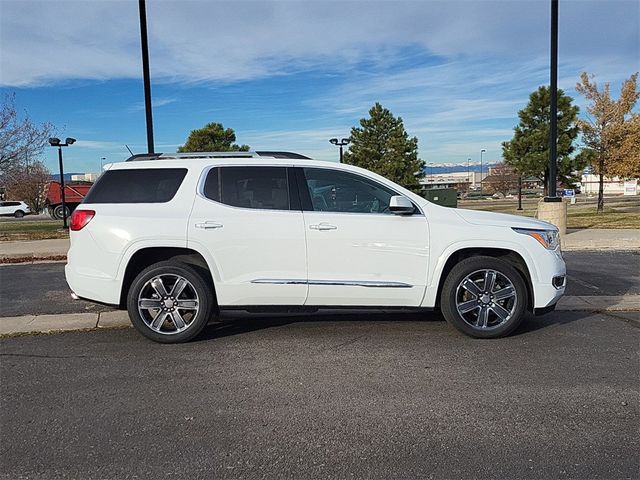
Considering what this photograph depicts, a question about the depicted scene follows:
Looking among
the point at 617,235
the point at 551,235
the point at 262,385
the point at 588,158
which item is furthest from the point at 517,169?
the point at 262,385

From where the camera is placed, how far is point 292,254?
5117mm

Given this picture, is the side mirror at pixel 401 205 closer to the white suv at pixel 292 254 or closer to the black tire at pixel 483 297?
the white suv at pixel 292 254

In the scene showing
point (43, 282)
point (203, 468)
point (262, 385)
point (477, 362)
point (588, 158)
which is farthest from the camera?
Answer: point (588, 158)

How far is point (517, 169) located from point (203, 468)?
2654 cm

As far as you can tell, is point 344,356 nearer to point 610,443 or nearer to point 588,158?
point 610,443

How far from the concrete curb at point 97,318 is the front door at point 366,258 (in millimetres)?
2371

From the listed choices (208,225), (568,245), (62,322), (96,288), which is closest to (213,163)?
(208,225)

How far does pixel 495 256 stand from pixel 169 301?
323cm

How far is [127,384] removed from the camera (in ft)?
13.8

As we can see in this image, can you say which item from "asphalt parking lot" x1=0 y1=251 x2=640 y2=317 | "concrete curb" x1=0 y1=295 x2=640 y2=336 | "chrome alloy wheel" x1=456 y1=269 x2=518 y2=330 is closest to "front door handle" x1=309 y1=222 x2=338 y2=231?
"chrome alloy wheel" x1=456 y1=269 x2=518 y2=330

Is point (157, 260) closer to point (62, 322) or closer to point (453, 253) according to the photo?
point (62, 322)

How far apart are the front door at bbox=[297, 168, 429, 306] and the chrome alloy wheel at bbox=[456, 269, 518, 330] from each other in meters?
0.42

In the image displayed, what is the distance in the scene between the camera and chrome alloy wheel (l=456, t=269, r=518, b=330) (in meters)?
5.19

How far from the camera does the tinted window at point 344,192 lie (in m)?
5.28
